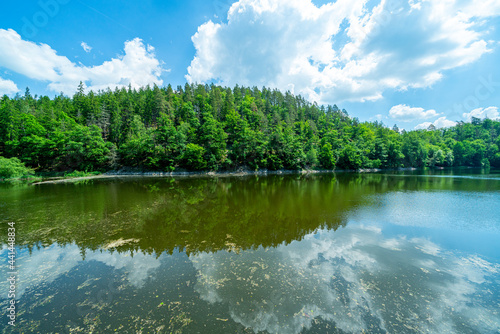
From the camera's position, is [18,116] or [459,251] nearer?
[459,251]

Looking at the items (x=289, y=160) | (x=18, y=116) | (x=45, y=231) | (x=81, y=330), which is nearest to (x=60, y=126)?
(x=18, y=116)

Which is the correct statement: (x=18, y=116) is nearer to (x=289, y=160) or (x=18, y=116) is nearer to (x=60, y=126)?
(x=60, y=126)

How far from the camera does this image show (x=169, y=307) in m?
4.89

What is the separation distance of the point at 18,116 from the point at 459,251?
72325mm

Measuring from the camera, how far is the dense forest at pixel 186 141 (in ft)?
143

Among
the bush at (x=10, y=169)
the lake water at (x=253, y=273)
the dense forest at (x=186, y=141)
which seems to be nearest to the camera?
the lake water at (x=253, y=273)

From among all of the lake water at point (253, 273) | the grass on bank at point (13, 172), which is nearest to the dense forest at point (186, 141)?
the grass on bank at point (13, 172)

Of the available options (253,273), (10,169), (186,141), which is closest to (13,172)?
(10,169)

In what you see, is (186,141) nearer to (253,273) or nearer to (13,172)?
(13,172)

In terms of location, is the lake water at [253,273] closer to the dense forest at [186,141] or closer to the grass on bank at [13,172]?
the grass on bank at [13,172]

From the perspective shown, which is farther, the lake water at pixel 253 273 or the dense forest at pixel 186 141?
the dense forest at pixel 186 141

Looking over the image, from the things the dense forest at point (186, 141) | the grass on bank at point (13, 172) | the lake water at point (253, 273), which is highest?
the dense forest at point (186, 141)

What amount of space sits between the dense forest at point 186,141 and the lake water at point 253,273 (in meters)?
34.6

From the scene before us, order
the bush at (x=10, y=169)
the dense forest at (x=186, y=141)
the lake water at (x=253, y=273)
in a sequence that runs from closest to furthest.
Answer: the lake water at (x=253, y=273)
the bush at (x=10, y=169)
the dense forest at (x=186, y=141)
